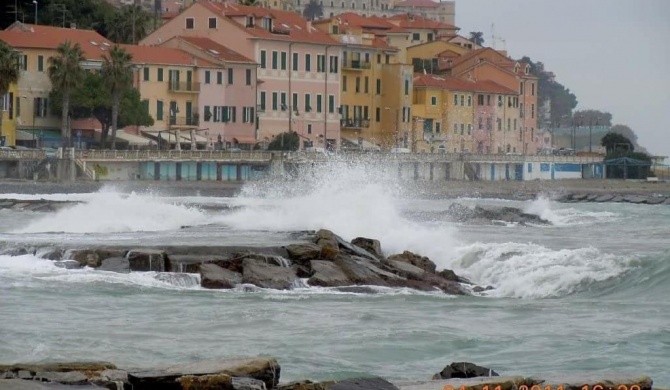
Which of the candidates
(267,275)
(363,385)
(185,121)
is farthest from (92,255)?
(185,121)

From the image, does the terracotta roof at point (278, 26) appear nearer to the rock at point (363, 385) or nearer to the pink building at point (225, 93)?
the pink building at point (225, 93)

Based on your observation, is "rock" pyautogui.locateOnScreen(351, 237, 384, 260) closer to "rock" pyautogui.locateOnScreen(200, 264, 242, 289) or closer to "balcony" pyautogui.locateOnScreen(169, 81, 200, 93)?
"rock" pyautogui.locateOnScreen(200, 264, 242, 289)

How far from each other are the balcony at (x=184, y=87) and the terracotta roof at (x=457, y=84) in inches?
875

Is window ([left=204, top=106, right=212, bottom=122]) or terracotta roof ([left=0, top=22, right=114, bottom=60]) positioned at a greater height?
terracotta roof ([left=0, top=22, right=114, bottom=60])

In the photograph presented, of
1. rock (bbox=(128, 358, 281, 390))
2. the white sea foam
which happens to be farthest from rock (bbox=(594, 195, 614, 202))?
rock (bbox=(128, 358, 281, 390))

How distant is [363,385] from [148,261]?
16001 mm

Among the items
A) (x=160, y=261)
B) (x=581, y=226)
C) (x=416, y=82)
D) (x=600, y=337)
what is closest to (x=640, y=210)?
(x=581, y=226)

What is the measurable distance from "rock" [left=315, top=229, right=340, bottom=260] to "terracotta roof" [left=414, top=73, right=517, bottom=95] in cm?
7421

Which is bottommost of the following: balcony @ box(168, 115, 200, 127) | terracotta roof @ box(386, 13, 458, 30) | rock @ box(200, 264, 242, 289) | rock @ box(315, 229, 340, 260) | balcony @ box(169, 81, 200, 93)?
rock @ box(200, 264, 242, 289)

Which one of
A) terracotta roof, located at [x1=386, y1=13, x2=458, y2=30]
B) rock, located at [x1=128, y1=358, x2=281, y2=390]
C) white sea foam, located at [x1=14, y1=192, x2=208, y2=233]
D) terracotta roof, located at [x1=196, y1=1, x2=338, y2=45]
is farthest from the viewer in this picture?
terracotta roof, located at [x1=386, y1=13, x2=458, y2=30]

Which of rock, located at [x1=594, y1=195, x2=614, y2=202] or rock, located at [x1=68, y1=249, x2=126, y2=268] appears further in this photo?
rock, located at [x1=594, y1=195, x2=614, y2=202]

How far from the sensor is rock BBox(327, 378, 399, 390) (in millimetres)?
16453

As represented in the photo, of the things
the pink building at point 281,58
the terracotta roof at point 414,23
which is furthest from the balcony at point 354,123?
the terracotta roof at point 414,23

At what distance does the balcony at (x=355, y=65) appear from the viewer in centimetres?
10338
